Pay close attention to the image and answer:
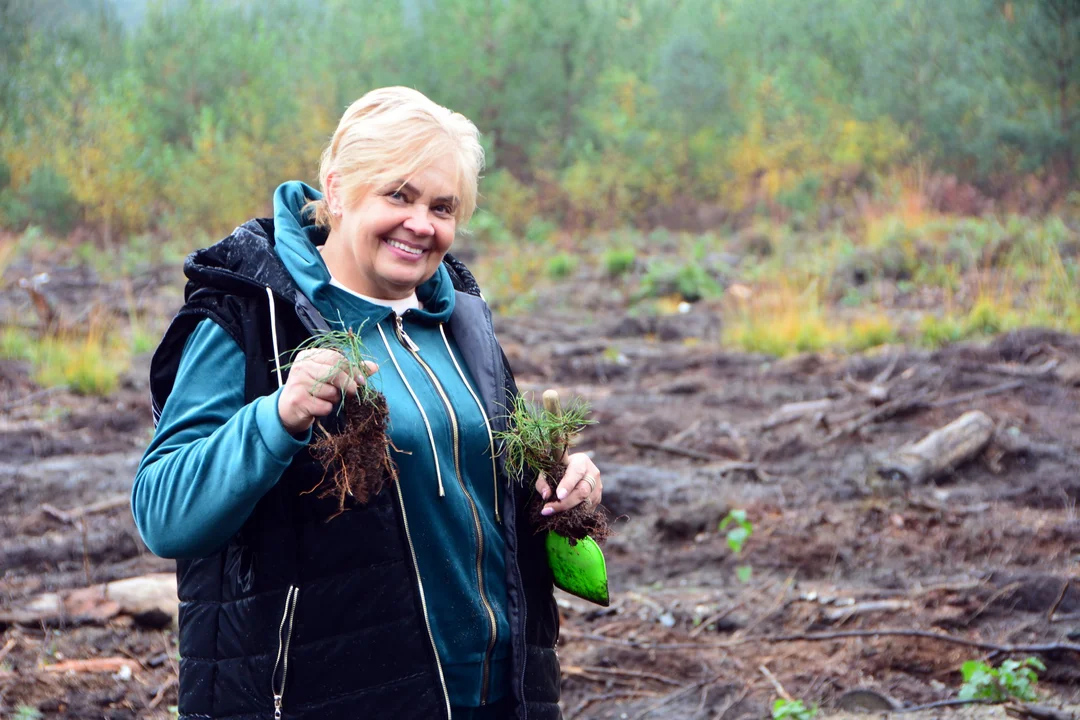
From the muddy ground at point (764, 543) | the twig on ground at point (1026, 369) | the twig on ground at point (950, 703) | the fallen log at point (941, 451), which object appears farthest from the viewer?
the twig on ground at point (1026, 369)

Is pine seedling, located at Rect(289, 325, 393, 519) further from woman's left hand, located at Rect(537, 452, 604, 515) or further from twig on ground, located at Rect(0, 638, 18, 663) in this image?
twig on ground, located at Rect(0, 638, 18, 663)

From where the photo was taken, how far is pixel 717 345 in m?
12.1

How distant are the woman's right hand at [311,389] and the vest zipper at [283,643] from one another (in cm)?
32

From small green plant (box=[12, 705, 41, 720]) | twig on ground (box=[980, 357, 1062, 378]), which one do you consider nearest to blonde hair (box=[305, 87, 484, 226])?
small green plant (box=[12, 705, 41, 720])

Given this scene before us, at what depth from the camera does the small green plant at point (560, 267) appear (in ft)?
63.5

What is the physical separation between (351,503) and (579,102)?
32605mm

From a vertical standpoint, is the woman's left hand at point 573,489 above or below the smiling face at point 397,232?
below

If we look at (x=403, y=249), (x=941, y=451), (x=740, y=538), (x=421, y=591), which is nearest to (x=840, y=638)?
(x=740, y=538)

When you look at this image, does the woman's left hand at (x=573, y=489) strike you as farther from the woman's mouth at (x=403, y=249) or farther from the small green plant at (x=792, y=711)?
the small green plant at (x=792, y=711)

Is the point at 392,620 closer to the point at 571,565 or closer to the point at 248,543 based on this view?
the point at 248,543

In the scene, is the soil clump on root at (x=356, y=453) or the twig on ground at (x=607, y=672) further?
the twig on ground at (x=607, y=672)

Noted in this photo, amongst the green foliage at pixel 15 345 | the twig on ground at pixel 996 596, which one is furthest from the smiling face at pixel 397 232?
the green foliage at pixel 15 345

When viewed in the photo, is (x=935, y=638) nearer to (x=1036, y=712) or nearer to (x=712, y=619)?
(x=1036, y=712)

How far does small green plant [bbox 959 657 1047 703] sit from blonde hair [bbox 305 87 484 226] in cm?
281
